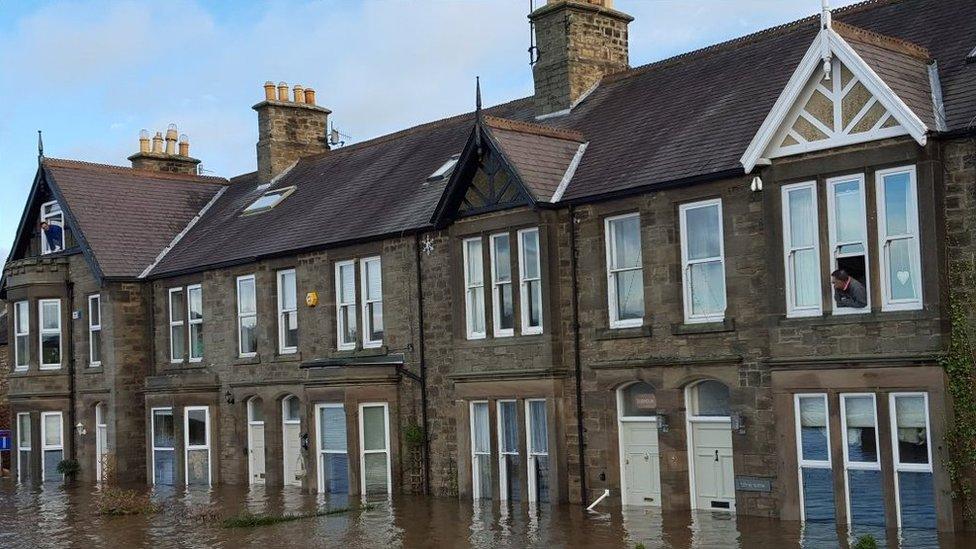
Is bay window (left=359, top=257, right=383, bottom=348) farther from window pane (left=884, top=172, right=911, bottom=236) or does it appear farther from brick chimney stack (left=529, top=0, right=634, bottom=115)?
window pane (left=884, top=172, right=911, bottom=236)

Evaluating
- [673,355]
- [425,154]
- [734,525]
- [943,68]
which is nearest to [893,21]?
[943,68]

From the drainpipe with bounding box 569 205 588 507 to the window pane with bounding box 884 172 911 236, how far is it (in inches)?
248

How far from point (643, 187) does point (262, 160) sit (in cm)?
1797

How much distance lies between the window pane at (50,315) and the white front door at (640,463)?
64.7ft

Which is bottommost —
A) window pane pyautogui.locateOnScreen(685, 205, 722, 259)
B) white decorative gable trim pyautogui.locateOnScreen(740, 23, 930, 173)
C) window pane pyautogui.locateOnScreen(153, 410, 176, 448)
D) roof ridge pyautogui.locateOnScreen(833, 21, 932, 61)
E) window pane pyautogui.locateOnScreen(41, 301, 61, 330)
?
window pane pyautogui.locateOnScreen(153, 410, 176, 448)

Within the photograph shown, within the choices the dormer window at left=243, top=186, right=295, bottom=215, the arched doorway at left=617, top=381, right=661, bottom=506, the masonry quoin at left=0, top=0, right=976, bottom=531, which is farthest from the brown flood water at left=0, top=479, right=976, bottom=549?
the dormer window at left=243, top=186, right=295, bottom=215

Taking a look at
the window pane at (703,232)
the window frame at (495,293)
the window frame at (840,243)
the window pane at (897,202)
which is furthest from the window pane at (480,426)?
the window pane at (897,202)

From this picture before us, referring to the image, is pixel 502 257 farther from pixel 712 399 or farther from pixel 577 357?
pixel 712 399

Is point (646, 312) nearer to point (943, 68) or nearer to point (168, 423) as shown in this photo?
point (943, 68)

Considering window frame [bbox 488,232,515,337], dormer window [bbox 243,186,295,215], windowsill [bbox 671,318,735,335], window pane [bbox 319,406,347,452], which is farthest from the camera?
dormer window [bbox 243,186,295,215]

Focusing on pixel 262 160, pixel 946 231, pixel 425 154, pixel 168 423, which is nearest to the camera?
pixel 946 231

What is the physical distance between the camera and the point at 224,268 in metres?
32.2

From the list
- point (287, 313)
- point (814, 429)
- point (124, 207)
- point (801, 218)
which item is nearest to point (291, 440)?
point (287, 313)

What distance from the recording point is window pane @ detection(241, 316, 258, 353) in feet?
104
